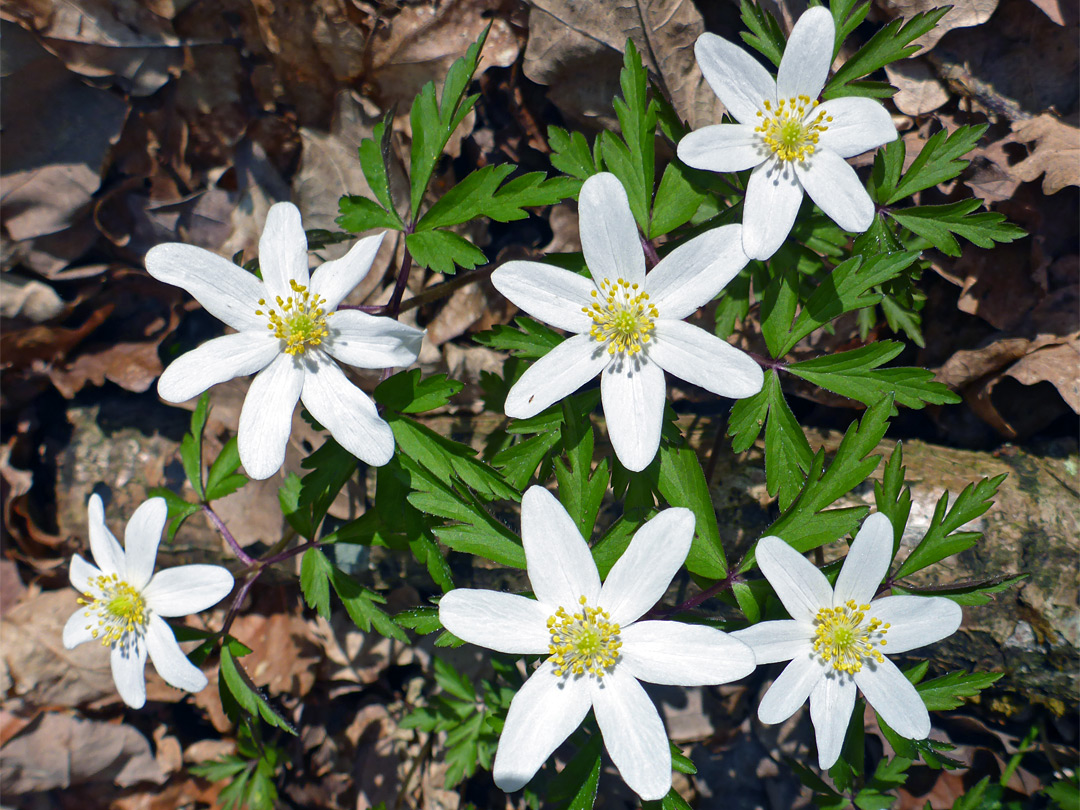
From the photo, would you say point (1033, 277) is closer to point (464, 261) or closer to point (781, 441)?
point (781, 441)

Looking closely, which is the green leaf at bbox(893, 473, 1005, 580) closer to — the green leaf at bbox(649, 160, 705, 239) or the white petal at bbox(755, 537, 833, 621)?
the white petal at bbox(755, 537, 833, 621)

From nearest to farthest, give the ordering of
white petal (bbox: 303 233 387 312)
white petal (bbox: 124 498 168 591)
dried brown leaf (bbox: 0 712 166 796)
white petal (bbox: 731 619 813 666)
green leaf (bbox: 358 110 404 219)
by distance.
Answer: white petal (bbox: 731 619 813 666) < white petal (bbox: 303 233 387 312) < green leaf (bbox: 358 110 404 219) < white petal (bbox: 124 498 168 591) < dried brown leaf (bbox: 0 712 166 796)

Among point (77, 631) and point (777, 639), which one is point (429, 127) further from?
point (77, 631)

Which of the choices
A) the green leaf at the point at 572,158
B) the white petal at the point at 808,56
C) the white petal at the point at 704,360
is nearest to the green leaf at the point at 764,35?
the white petal at the point at 808,56

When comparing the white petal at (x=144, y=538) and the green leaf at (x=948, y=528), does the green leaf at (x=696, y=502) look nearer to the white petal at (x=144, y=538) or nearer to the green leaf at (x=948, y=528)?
the green leaf at (x=948, y=528)

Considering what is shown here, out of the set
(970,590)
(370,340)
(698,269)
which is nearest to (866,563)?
(970,590)

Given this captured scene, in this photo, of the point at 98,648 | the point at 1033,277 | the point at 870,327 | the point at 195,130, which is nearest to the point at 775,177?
the point at 870,327

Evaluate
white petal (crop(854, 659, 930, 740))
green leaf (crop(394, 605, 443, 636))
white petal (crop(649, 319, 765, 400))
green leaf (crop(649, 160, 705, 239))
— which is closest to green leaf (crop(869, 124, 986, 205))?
green leaf (crop(649, 160, 705, 239))
